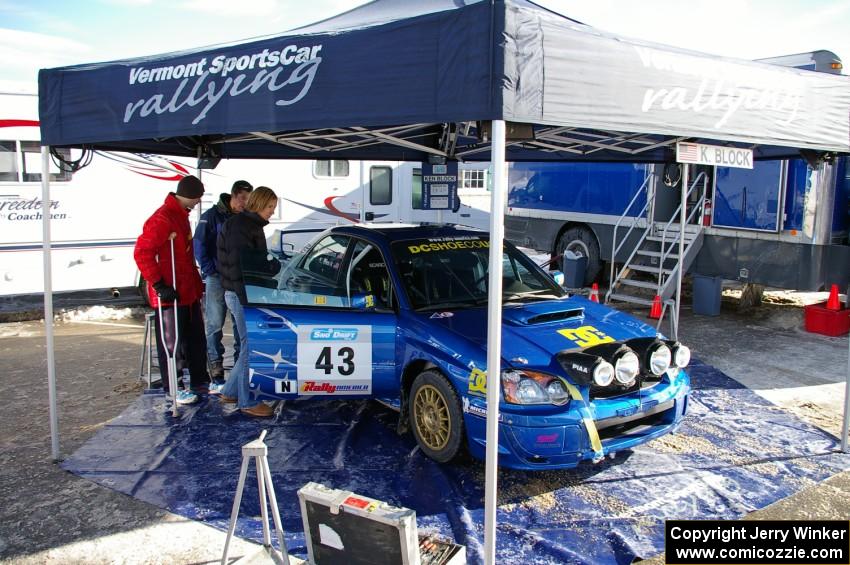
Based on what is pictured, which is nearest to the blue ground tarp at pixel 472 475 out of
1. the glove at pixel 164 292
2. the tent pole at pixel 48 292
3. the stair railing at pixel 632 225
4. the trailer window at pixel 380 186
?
the tent pole at pixel 48 292

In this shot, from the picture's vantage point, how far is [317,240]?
19.6ft

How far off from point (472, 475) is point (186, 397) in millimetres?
2818

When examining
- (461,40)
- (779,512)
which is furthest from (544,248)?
(461,40)

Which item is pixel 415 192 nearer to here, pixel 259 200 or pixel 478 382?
pixel 259 200

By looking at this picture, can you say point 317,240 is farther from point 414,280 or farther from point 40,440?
point 40,440

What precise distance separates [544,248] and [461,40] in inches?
417

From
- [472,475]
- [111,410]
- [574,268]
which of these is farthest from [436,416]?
[574,268]

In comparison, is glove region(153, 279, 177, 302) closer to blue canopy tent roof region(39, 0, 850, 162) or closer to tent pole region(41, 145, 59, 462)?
tent pole region(41, 145, 59, 462)

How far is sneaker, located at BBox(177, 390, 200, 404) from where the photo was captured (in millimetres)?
5902

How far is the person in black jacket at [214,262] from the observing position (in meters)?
6.27

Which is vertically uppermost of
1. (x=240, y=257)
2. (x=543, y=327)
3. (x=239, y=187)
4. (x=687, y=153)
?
(x=687, y=153)

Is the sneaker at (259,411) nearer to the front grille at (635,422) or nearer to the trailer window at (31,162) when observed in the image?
the front grille at (635,422)

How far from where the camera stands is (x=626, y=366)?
4211 mm

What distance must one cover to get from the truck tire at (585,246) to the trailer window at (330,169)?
4.30 meters
